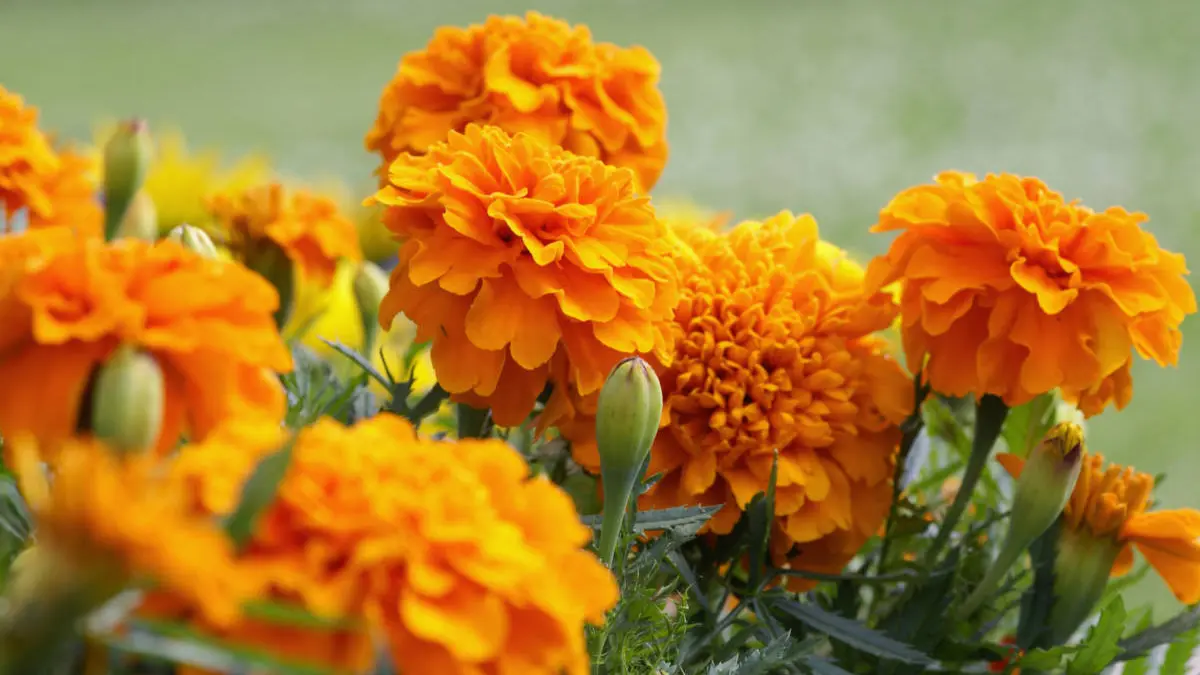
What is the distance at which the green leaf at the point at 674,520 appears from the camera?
0.38m

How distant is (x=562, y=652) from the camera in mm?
231

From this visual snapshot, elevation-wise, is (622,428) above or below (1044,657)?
above

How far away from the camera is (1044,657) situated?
0.43m

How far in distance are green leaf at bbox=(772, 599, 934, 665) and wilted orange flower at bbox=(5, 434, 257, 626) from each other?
267mm

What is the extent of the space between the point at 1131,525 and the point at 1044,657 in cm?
6

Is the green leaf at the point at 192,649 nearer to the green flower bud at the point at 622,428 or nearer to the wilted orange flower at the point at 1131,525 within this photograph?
the green flower bud at the point at 622,428

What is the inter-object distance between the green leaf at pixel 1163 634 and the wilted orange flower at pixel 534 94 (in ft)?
0.82

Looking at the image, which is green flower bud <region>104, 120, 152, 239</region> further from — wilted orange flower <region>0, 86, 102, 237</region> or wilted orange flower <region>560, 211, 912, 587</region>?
wilted orange flower <region>560, 211, 912, 587</region>

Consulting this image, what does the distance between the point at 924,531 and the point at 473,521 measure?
0.97ft

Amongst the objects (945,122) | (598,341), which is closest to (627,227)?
(598,341)

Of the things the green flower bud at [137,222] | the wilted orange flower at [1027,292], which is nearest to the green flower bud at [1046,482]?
the wilted orange flower at [1027,292]

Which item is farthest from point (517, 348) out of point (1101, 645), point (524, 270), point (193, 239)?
point (1101, 645)

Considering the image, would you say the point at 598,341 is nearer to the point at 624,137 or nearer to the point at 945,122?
the point at 624,137

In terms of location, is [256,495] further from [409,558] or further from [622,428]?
[622,428]
